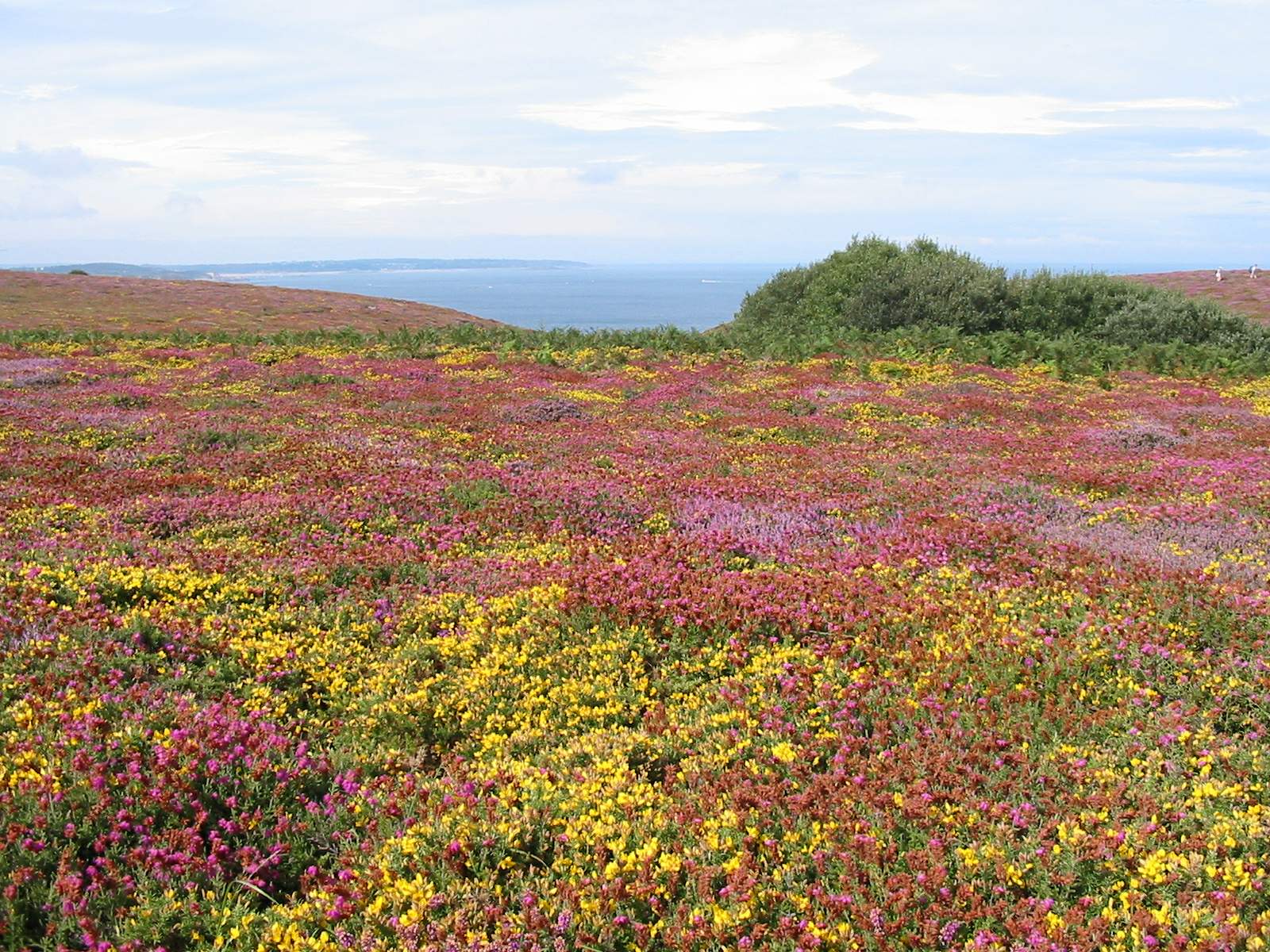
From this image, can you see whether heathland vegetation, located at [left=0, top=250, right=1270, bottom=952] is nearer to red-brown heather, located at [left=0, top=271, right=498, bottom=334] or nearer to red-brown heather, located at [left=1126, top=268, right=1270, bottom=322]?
red-brown heather, located at [left=0, top=271, right=498, bottom=334]

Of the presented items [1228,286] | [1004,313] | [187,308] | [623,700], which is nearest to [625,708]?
[623,700]

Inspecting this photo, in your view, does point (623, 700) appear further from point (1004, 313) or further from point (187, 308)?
point (187, 308)

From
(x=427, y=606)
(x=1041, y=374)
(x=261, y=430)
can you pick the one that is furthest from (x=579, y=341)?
(x=427, y=606)

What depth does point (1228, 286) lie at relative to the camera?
83688 millimetres

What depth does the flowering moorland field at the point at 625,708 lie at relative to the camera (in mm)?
4801

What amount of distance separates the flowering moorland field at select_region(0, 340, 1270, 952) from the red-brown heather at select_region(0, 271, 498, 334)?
45483 mm

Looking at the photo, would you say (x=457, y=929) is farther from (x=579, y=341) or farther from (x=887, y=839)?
(x=579, y=341)

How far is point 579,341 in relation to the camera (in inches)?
1507

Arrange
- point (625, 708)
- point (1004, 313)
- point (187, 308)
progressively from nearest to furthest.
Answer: point (625, 708), point (1004, 313), point (187, 308)

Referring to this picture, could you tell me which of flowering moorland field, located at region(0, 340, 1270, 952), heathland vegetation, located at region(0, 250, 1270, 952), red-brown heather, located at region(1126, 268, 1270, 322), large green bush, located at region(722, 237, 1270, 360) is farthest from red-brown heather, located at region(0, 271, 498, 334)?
red-brown heather, located at region(1126, 268, 1270, 322)

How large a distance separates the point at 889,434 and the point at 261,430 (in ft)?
44.3

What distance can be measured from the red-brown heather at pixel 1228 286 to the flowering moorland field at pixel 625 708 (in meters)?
67.2

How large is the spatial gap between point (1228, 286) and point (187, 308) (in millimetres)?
98668

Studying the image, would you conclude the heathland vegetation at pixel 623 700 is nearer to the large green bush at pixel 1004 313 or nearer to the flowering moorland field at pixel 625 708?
the flowering moorland field at pixel 625 708
